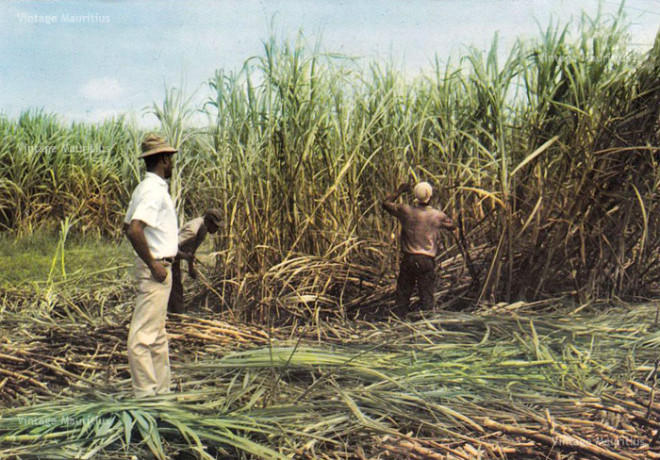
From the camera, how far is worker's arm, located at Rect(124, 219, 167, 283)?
2861 mm

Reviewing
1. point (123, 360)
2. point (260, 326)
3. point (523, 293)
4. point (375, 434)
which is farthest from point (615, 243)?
point (123, 360)

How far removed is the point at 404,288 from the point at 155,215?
1.83m

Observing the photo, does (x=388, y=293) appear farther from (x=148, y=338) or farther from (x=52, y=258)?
(x=52, y=258)

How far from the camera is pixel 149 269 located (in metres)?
2.97

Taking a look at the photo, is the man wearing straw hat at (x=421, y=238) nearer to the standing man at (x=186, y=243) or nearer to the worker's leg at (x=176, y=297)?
the standing man at (x=186, y=243)

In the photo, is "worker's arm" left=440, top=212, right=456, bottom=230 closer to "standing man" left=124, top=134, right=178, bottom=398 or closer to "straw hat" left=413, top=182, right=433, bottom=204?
"straw hat" left=413, top=182, right=433, bottom=204

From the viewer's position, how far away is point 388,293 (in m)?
4.61

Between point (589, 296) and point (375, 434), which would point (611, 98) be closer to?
point (589, 296)

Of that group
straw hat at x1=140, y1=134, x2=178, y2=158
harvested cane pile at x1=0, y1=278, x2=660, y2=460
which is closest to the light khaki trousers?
harvested cane pile at x1=0, y1=278, x2=660, y2=460

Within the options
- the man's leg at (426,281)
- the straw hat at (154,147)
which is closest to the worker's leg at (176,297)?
the straw hat at (154,147)

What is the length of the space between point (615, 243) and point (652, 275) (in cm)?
54

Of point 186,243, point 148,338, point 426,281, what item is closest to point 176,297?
point 186,243

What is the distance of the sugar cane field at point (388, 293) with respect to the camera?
240cm

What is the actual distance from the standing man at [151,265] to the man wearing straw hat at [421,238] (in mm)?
1584
